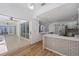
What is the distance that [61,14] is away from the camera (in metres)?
1.35

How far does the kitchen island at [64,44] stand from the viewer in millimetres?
1379

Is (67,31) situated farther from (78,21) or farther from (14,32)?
(14,32)

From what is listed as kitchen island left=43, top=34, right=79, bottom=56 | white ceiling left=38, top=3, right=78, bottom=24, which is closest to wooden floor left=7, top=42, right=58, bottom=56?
kitchen island left=43, top=34, right=79, bottom=56

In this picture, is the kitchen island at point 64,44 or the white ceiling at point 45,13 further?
the kitchen island at point 64,44

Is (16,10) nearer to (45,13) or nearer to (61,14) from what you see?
(45,13)

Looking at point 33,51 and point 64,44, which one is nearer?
point 33,51

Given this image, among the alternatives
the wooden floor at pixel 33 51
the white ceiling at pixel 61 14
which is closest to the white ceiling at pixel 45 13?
the white ceiling at pixel 61 14

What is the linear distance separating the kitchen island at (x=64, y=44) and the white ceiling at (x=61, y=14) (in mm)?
336

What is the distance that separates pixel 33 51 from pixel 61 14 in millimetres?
878

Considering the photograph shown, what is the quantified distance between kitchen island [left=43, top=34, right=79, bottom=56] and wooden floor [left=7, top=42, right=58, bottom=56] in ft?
0.37

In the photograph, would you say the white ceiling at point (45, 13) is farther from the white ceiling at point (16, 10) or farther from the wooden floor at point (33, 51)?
the wooden floor at point (33, 51)

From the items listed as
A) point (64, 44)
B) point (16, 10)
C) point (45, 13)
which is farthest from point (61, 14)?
point (16, 10)

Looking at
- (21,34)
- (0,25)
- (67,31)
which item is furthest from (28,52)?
(67,31)

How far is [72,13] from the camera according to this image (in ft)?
4.22
